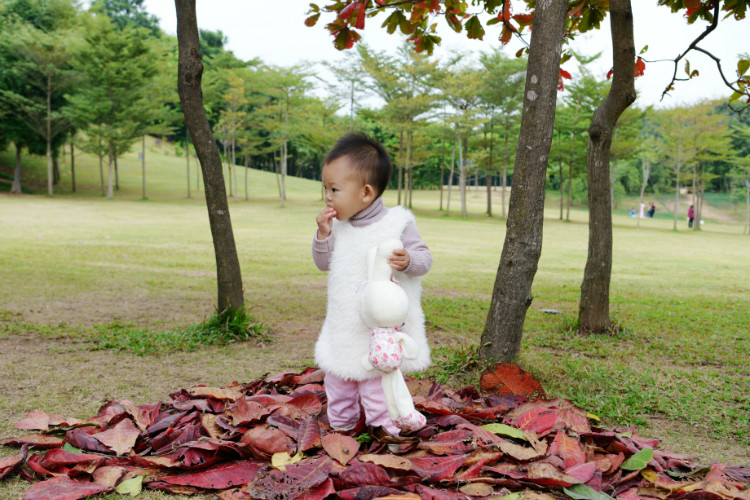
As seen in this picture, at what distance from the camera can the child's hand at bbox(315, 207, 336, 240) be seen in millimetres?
2820

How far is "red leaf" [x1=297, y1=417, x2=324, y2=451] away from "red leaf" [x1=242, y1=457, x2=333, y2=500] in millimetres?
177

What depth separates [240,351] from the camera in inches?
198

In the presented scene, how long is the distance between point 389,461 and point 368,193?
Result: 1.26 meters

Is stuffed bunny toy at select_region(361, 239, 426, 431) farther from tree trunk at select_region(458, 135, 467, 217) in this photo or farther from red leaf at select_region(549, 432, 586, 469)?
tree trunk at select_region(458, 135, 467, 217)

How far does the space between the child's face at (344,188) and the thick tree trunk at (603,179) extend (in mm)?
3299

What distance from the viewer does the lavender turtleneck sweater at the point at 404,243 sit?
2.79 meters

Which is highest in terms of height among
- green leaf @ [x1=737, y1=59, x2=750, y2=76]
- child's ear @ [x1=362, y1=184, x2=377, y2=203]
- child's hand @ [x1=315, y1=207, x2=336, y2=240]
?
green leaf @ [x1=737, y1=59, x2=750, y2=76]

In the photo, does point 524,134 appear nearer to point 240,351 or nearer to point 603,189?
point 603,189

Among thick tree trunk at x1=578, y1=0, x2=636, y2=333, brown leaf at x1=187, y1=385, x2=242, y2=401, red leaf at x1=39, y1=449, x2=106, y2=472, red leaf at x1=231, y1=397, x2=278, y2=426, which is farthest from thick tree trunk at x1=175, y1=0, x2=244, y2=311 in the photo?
thick tree trunk at x1=578, y1=0, x2=636, y2=333

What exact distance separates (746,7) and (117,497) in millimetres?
5927

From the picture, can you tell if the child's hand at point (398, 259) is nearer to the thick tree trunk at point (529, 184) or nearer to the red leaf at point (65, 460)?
the thick tree trunk at point (529, 184)

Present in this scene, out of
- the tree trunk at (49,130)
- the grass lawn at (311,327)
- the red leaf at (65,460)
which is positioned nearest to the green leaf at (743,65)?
the grass lawn at (311,327)

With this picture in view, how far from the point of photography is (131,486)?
234 cm

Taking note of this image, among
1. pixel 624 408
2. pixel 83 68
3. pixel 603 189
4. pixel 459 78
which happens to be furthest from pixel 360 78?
pixel 624 408
